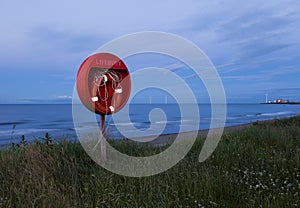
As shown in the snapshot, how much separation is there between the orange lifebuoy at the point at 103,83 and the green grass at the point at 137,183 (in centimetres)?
95

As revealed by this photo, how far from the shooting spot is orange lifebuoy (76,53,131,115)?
4523 mm

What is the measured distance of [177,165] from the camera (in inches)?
174

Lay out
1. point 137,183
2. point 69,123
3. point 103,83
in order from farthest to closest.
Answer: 1. point 69,123
2. point 103,83
3. point 137,183

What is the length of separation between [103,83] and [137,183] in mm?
1938

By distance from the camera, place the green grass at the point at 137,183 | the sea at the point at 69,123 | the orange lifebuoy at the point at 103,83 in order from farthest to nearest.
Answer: the sea at the point at 69,123, the orange lifebuoy at the point at 103,83, the green grass at the point at 137,183

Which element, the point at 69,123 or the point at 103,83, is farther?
the point at 69,123

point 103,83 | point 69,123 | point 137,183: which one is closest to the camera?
point 137,183

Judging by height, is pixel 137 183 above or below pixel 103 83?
below

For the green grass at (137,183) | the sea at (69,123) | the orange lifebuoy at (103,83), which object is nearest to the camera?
the green grass at (137,183)

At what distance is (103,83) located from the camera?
15.8ft

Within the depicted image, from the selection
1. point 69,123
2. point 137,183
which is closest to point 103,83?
point 137,183

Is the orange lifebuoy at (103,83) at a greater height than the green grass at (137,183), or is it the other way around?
the orange lifebuoy at (103,83)

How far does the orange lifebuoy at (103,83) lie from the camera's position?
452 centimetres

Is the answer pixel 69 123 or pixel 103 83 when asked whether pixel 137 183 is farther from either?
pixel 69 123
